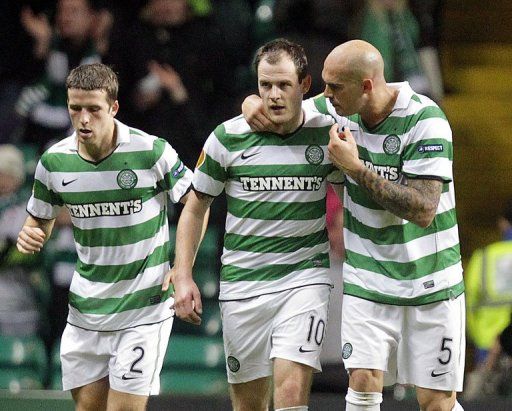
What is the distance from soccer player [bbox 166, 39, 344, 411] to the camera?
6023 mm

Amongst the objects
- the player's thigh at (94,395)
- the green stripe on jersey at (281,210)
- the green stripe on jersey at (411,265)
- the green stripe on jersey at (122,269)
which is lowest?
the player's thigh at (94,395)

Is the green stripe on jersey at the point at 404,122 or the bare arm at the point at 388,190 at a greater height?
the green stripe on jersey at the point at 404,122

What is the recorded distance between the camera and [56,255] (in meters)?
8.79

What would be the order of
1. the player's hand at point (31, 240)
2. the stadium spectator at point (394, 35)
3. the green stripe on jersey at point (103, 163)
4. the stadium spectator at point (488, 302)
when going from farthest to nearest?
the stadium spectator at point (394, 35) < the stadium spectator at point (488, 302) < the green stripe on jersey at point (103, 163) < the player's hand at point (31, 240)

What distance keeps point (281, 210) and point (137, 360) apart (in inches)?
36.2

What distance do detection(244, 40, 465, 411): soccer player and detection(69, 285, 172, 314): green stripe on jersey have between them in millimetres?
862

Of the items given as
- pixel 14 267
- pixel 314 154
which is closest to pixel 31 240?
pixel 314 154

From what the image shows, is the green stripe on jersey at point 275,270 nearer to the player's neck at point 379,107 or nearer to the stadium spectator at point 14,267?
the player's neck at point 379,107

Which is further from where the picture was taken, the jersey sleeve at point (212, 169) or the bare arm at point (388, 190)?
the jersey sleeve at point (212, 169)

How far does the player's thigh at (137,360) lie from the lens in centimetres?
622

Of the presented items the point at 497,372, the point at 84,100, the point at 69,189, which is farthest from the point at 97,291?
the point at 497,372

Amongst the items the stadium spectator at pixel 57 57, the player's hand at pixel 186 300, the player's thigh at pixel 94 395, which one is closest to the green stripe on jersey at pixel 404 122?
the player's hand at pixel 186 300

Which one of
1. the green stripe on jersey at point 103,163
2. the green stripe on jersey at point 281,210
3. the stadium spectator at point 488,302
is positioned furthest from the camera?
the stadium spectator at point 488,302

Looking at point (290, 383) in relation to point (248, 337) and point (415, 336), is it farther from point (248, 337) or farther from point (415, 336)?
point (415, 336)
